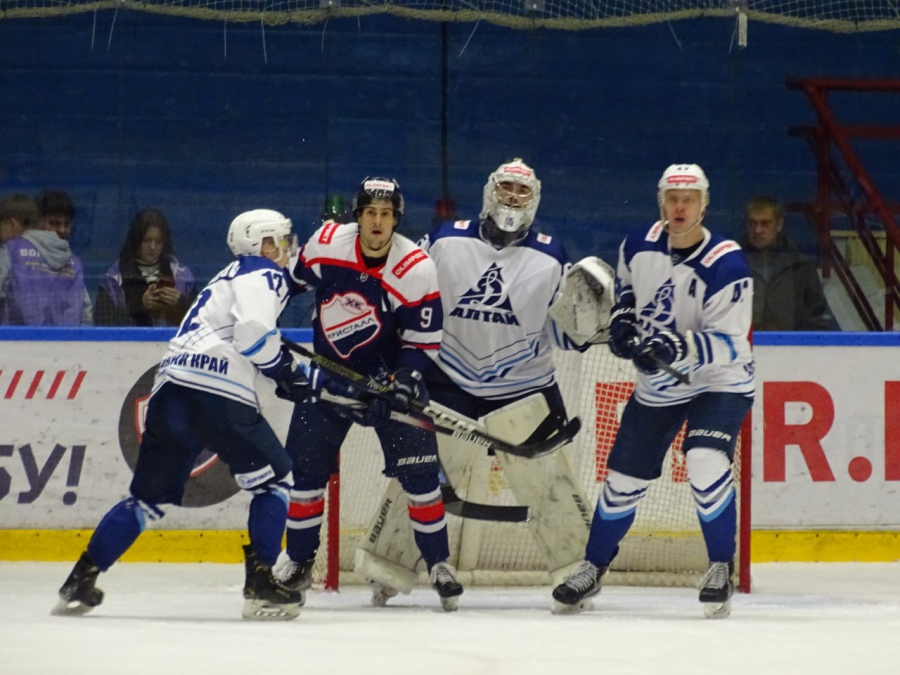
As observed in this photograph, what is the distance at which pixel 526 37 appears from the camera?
6.95 meters

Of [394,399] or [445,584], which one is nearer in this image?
[394,399]

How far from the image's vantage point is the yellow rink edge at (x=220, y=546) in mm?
5180

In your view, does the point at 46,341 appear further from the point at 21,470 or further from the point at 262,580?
the point at 262,580

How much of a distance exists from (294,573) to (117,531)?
1.60ft

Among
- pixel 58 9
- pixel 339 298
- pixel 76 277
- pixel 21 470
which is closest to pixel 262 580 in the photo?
pixel 339 298

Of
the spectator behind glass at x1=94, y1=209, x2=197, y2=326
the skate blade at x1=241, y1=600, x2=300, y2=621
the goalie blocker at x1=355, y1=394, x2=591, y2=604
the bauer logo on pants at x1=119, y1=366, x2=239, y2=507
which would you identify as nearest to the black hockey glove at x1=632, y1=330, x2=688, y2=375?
Answer: the goalie blocker at x1=355, y1=394, x2=591, y2=604

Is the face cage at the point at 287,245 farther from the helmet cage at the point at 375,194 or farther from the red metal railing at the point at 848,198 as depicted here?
the red metal railing at the point at 848,198

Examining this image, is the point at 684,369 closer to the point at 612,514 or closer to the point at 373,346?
the point at 612,514

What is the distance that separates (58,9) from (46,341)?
5.68 feet

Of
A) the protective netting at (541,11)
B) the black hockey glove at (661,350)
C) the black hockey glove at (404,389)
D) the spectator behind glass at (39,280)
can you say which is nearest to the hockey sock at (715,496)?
the black hockey glove at (661,350)

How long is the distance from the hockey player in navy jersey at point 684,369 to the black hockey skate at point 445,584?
267mm

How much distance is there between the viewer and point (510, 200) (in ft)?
14.2

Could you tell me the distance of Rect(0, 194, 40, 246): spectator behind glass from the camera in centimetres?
600

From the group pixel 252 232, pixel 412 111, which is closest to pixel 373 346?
pixel 252 232
